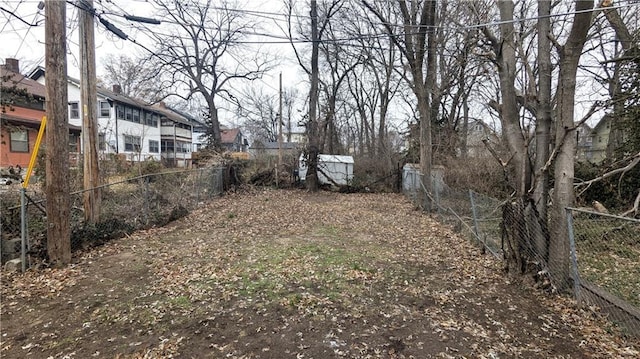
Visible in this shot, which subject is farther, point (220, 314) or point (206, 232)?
point (206, 232)

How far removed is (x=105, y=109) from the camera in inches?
1027

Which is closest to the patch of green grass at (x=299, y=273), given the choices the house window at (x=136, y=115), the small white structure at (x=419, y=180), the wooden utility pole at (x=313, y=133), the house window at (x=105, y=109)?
the small white structure at (x=419, y=180)

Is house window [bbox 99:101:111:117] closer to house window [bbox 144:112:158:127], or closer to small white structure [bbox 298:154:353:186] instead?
house window [bbox 144:112:158:127]

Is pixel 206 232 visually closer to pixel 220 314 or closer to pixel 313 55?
pixel 220 314

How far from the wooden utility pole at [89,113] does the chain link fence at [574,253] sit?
7.49 m

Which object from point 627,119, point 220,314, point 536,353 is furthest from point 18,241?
point 627,119

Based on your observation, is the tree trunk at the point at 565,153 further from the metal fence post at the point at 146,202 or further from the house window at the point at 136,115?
the house window at the point at 136,115

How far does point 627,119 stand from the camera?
8.85 m

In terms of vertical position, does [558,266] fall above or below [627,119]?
below

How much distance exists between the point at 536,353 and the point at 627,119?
29.3 ft

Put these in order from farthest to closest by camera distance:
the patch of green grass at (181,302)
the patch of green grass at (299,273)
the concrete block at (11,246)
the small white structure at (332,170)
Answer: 1. the small white structure at (332,170)
2. the concrete block at (11,246)
3. the patch of green grass at (299,273)
4. the patch of green grass at (181,302)

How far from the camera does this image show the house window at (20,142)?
1789 cm

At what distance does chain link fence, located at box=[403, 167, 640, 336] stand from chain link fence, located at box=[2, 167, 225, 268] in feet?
23.5

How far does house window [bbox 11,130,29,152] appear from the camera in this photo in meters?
17.9
